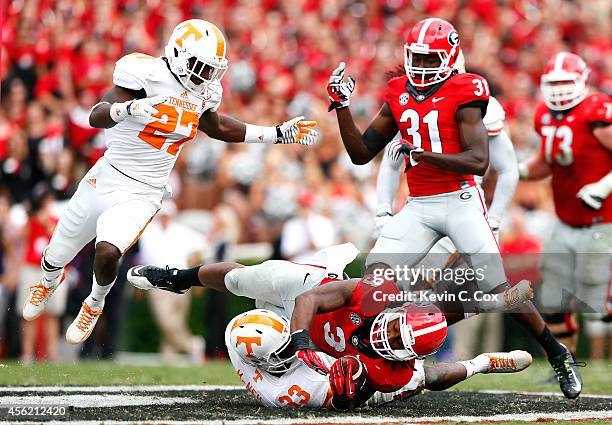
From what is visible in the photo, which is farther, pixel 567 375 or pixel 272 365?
pixel 567 375

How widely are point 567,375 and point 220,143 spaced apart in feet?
19.3

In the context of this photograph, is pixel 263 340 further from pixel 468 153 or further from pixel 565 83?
pixel 565 83

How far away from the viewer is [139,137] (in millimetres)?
6785

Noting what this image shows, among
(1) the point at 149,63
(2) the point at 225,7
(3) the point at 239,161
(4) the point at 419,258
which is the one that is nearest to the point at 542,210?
(3) the point at 239,161

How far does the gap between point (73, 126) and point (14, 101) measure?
65 centimetres

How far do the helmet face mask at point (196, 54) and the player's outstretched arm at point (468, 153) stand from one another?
1.31m

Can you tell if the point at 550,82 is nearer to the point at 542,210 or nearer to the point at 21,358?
the point at 542,210

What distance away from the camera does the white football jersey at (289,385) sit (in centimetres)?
575

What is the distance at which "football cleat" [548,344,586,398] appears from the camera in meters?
6.76

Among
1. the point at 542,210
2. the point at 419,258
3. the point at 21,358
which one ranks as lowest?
the point at 21,358

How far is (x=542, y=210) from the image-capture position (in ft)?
39.7

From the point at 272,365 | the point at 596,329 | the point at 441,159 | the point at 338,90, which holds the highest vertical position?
the point at 338,90

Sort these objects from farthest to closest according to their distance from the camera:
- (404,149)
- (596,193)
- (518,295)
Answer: (596,193) → (404,149) → (518,295)

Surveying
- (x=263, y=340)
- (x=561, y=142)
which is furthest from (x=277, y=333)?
(x=561, y=142)
